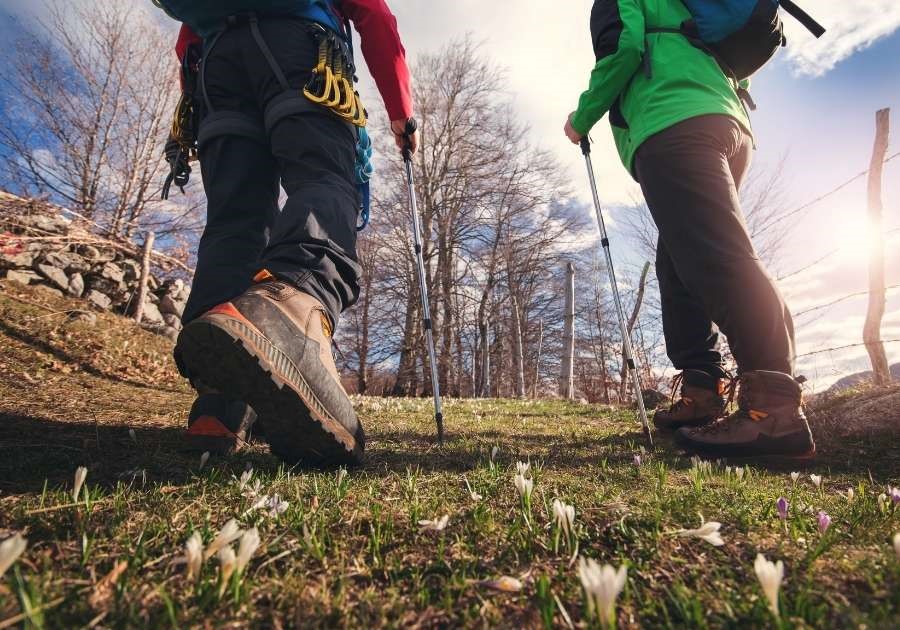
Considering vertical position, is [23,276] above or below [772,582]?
above

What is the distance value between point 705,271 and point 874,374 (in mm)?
8327

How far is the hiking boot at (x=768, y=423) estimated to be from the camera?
2438 millimetres

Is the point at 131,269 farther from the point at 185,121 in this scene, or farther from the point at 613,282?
the point at 613,282

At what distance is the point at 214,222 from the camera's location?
2592mm

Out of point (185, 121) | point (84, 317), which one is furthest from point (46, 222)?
point (185, 121)

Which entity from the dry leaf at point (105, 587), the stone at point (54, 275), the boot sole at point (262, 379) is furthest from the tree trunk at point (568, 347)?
the dry leaf at point (105, 587)

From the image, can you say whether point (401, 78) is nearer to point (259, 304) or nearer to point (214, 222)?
point (214, 222)

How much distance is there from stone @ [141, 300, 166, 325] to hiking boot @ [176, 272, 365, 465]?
1095 cm

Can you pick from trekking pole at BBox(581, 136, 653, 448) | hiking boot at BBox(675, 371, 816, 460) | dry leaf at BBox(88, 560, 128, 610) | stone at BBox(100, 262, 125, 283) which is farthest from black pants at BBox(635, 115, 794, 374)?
stone at BBox(100, 262, 125, 283)

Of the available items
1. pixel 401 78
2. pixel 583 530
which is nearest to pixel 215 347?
pixel 583 530

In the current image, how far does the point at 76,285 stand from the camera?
9867 millimetres

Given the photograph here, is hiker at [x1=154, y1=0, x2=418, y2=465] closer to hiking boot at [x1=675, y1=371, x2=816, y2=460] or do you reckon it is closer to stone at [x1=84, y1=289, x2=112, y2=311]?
hiking boot at [x1=675, y1=371, x2=816, y2=460]

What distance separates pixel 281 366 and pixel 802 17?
152 inches

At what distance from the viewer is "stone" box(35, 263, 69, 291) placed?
9359 mm
